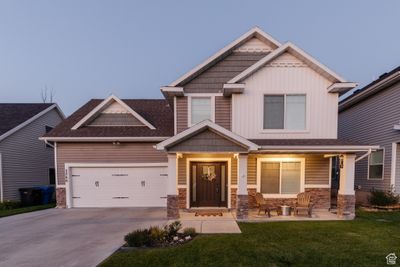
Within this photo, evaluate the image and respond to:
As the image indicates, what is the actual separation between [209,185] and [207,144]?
2.83 metres

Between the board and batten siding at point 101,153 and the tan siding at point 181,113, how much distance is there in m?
2.47

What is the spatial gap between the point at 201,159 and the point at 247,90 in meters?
3.84

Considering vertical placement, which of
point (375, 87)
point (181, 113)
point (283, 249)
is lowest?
point (283, 249)

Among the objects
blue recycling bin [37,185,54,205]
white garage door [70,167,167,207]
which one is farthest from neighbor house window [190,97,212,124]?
blue recycling bin [37,185,54,205]

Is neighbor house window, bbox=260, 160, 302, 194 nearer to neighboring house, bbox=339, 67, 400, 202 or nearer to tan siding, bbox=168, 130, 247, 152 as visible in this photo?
tan siding, bbox=168, 130, 247, 152

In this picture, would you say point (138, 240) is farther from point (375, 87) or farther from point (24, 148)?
point (375, 87)

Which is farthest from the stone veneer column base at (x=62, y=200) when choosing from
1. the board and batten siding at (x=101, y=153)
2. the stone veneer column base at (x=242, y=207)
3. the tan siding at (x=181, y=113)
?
the stone veneer column base at (x=242, y=207)

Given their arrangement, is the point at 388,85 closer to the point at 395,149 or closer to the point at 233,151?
the point at 395,149

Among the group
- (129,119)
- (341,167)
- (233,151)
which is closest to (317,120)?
(341,167)

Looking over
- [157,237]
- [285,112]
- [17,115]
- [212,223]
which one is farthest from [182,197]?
[17,115]

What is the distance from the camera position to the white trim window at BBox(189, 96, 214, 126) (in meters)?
10.4

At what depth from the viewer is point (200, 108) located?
34.4ft

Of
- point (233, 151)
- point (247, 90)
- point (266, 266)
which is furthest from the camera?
point (247, 90)

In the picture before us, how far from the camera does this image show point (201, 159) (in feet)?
34.4
